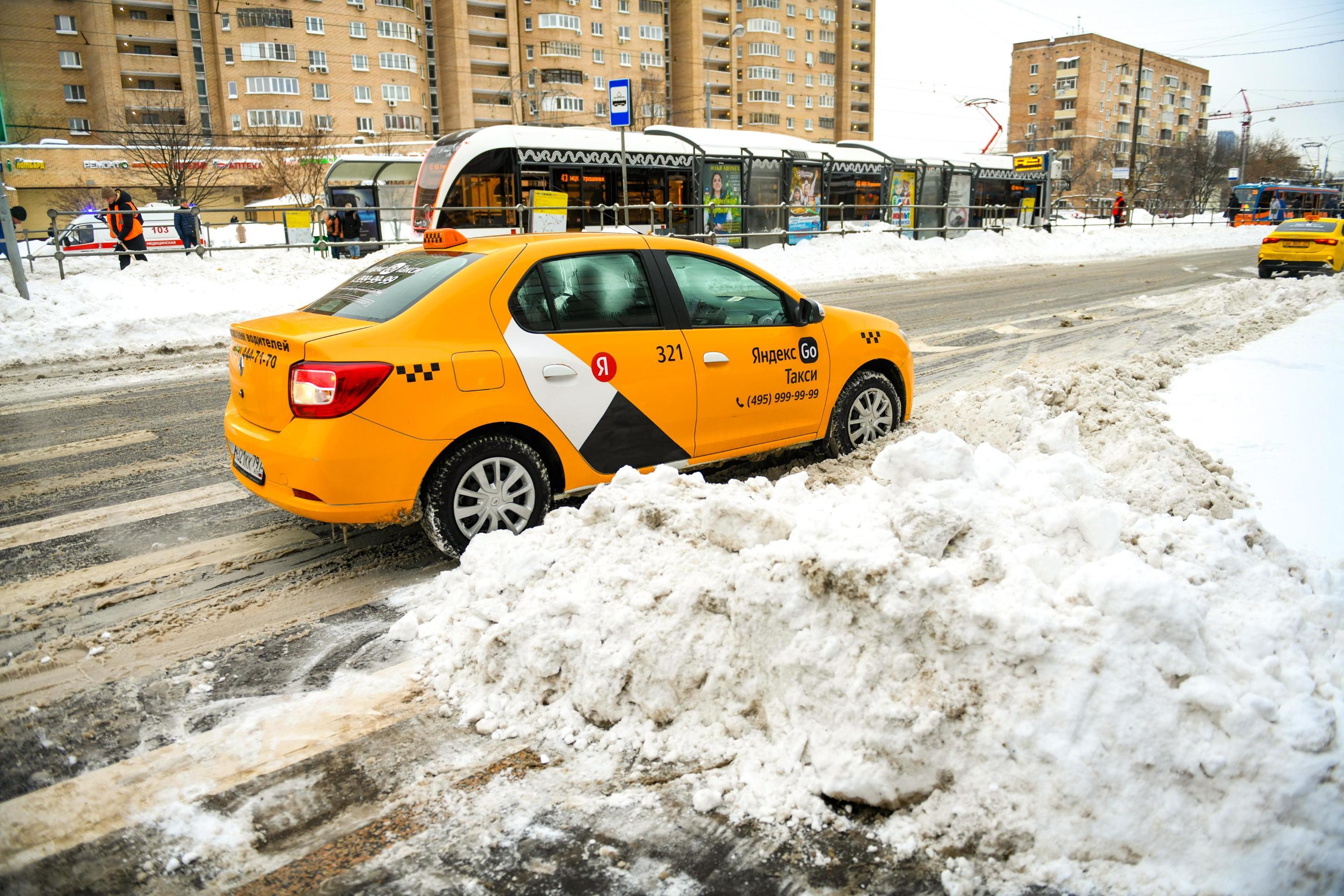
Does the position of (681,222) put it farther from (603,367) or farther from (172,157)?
(172,157)

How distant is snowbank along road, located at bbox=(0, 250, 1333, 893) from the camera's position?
249cm

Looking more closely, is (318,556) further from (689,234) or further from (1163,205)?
(1163,205)

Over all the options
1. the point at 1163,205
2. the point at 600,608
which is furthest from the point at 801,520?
the point at 1163,205

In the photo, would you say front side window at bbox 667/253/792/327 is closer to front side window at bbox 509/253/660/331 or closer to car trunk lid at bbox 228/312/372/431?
front side window at bbox 509/253/660/331

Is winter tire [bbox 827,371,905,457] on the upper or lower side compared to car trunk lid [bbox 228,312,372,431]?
lower

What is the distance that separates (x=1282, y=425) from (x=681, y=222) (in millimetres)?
19661

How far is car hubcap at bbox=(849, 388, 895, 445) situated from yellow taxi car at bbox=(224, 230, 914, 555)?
20.2 inches

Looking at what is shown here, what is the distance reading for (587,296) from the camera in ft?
16.1

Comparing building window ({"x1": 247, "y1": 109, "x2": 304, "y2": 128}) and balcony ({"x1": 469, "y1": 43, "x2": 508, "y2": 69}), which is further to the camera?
balcony ({"x1": 469, "y1": 43, "x2": 508, "y2": 69})

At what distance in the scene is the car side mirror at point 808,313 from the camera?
5727mm

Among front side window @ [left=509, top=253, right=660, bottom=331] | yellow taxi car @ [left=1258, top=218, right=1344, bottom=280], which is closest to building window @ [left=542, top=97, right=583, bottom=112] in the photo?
yellow taxi car @ [left=1258, top=218, right=1344, bottom=280]

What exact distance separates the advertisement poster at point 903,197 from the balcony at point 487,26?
54.3 metres

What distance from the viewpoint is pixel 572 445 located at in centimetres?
475

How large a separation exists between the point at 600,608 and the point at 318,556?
6.97ft
